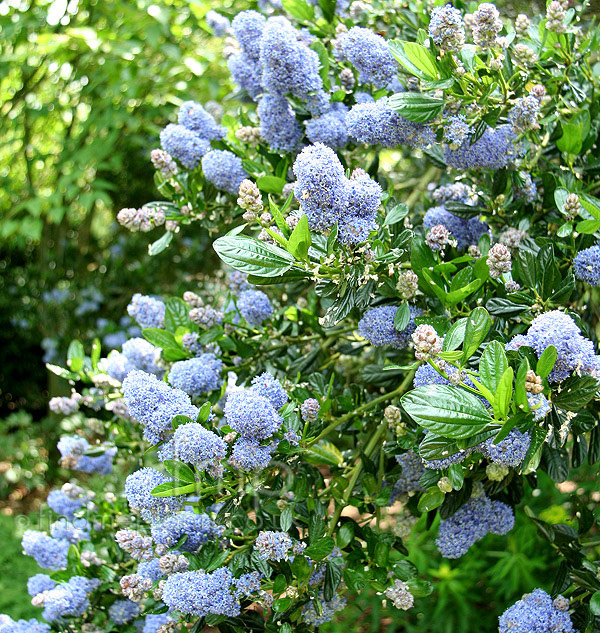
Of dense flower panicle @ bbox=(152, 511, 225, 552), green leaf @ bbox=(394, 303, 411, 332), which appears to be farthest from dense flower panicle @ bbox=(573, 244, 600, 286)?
dense flower panicle @ bbox=(152, 511, 225, 552)

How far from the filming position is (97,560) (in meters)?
1.71

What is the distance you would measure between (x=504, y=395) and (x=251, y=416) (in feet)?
1.42

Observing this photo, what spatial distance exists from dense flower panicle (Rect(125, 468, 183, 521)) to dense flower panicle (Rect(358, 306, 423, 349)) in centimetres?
51

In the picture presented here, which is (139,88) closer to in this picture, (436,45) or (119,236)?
(119,236)

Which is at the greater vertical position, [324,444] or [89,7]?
[89,7]

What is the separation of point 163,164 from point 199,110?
0.69ft

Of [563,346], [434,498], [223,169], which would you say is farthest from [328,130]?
[434,498]

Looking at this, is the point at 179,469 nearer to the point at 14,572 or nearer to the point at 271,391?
the point at 271,391

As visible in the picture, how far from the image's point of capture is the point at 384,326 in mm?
1378

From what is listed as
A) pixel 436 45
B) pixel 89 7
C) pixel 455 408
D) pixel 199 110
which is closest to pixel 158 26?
pixel 89 7

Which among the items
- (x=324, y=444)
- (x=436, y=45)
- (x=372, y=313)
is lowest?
(x=324, y=444)

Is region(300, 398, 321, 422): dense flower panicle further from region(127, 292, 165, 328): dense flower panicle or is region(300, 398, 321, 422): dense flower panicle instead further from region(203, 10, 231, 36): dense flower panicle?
region(203, 10, 231, 36): dense flower panicle

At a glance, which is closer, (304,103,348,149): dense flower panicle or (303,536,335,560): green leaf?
(303,536,335,560): green leaf

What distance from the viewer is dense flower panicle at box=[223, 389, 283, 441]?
117 cm
